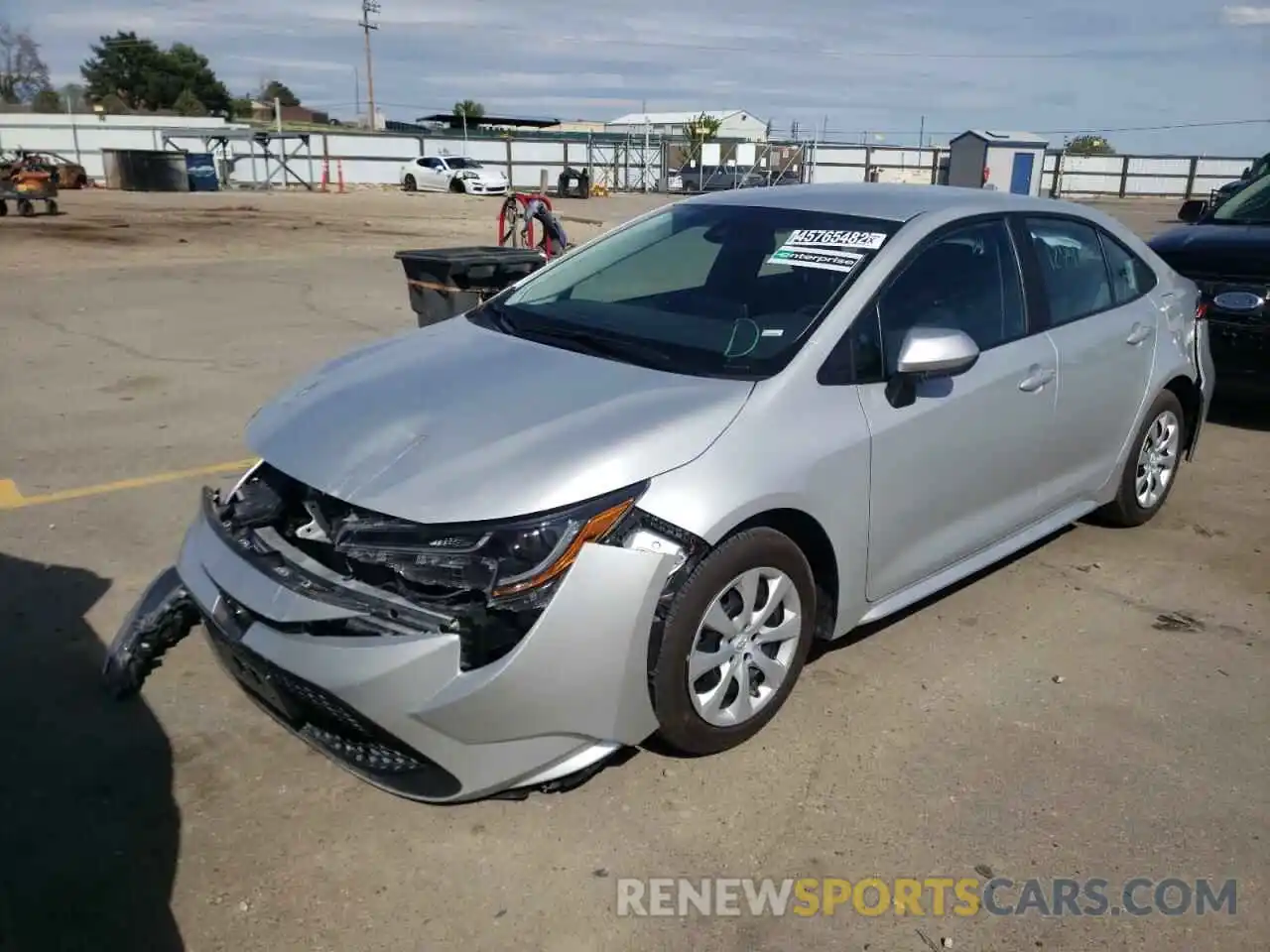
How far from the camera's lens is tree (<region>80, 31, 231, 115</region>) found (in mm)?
76812

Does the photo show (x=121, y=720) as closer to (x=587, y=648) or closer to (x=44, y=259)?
(x=587, y=648)

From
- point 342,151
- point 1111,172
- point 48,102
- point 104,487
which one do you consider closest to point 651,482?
point 104,487

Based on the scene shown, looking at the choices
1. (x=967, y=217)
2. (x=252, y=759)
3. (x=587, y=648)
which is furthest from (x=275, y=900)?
(x=967, y=217)

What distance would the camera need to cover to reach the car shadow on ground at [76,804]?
2482 millimetres

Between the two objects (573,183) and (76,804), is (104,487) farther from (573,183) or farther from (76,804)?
(573,183)

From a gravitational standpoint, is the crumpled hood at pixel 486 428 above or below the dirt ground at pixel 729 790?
above

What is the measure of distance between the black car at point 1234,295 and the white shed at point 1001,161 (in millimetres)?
22871

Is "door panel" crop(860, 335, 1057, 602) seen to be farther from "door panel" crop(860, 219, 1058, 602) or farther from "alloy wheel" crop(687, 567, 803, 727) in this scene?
"alloy wheel" crop(687, 567, 803, 727)

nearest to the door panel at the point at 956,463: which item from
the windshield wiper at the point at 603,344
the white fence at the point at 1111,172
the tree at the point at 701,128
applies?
the windshield wiper at the point at 603,344

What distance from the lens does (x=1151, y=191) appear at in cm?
3972

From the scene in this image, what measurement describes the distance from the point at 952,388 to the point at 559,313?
1436mm

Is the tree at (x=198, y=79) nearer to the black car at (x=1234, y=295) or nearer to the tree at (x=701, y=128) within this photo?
the tree at (x=701, y=128)

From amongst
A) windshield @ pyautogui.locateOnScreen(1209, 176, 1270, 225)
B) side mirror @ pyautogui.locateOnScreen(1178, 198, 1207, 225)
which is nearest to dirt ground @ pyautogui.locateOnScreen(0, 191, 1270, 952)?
windshield @ pyautogui.locateOnScreen(1209, 176, 1270, 225)

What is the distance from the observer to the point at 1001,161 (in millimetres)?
28766
